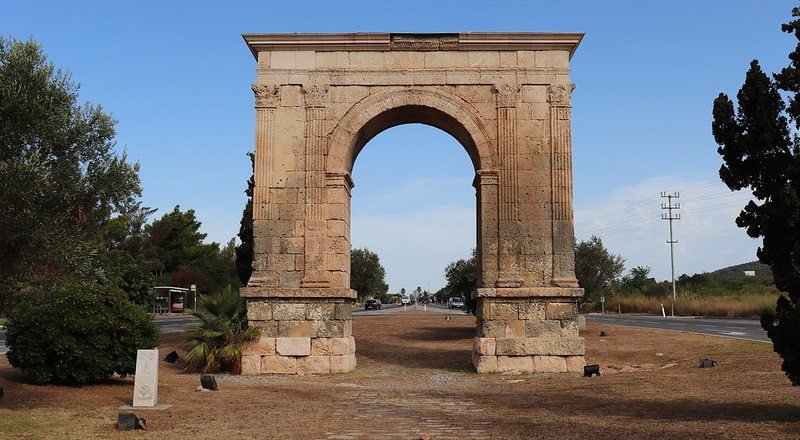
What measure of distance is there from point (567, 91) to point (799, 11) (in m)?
8.16

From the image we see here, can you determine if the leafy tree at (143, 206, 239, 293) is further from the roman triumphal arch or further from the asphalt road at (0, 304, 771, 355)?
the roman triumphal arch

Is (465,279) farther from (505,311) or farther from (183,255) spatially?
(183,255)

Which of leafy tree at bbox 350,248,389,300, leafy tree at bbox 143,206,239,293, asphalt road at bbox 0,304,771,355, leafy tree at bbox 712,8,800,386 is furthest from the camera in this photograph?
leafy tree at bbox 350,248,389,300

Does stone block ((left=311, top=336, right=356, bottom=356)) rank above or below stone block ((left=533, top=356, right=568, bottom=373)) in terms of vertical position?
above

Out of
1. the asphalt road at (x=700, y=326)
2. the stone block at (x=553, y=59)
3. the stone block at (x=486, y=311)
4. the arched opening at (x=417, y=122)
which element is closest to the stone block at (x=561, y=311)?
the stone block at (x=486, y=311)

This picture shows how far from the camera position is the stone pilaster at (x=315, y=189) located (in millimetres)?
16656

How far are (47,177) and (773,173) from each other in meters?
9.85

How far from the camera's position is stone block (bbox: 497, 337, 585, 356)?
16.0m

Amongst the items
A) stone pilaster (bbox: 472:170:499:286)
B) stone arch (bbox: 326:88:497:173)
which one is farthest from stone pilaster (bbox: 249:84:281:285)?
stone pilaster (bbox: 472:170:499:286)

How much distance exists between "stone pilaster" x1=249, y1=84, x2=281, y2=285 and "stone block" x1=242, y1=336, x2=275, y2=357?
135 centimetres

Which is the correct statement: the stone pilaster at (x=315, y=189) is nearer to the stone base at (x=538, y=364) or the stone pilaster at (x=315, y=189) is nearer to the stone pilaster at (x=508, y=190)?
the stone pilaster at (x=508, y=190)

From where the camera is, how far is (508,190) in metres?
16.8

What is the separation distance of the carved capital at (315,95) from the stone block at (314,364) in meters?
6.01

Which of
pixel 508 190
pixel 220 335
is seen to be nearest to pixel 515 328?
pixel 508 190
